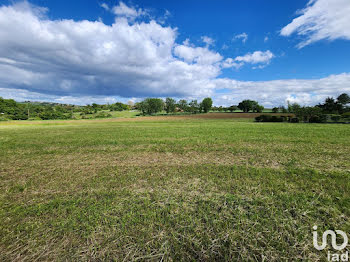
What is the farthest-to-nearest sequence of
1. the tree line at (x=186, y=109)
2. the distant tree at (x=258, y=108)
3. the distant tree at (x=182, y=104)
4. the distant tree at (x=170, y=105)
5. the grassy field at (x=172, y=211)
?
1. the distant tree at (x=182, y=104)
2. the distant tree at (x=170, y=105)
3. the distant tree at (x=258, y=108)
4. the tree line at (x=186, y=109)
5. the grassy field at (x=172, y=211)

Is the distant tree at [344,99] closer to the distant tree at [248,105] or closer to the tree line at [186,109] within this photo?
the tree line at [186,109]

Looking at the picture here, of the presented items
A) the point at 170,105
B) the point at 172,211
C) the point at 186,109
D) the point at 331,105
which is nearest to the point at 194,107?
the point at 186,109

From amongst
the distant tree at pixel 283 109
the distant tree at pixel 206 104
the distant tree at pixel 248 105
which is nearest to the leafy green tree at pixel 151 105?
the distant tree at pixel 206 104

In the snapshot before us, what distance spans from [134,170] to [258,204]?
4836 mm

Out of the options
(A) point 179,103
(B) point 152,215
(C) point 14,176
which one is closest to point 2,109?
(A) point 179,103

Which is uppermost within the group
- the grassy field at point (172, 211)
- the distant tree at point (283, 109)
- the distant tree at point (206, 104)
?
the distant tree at point (206, 104)

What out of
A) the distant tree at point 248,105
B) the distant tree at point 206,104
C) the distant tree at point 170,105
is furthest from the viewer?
the distant tree at point 170,105

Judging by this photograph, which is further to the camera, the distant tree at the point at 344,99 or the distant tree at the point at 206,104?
the distant tree at the point at 206,104

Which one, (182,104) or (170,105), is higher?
(182,104)

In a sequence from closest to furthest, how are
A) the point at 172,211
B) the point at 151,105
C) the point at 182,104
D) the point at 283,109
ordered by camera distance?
the point at 172,211, the point at 283,109, the point at 151,105, the point at 182,104

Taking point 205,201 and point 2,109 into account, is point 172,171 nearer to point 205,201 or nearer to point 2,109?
point 205,201

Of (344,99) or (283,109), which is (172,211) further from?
(344,99)

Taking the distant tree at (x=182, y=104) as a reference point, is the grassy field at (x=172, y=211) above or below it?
below

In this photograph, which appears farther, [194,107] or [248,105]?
[194,107]
